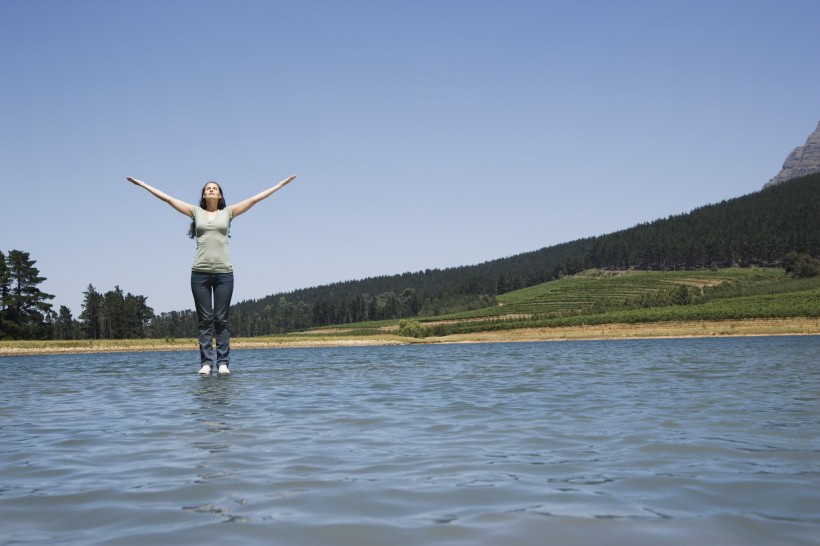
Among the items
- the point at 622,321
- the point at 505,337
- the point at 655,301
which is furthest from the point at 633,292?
the point at 505,337

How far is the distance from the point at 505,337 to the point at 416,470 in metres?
115

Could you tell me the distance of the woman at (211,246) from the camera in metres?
14.8

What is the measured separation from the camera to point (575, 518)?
424cm

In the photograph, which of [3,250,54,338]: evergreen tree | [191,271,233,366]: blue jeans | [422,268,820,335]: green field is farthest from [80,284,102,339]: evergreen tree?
[191,271,233,366]: blue jeans

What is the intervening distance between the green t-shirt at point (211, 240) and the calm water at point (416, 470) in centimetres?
406

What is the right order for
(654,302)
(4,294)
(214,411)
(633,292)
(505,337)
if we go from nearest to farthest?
(214,411) → (4,294) → (505,337) → (654,302) → (633,292)

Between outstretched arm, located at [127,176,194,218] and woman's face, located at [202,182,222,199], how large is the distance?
40 cm

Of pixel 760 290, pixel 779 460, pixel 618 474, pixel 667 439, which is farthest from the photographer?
pixel 760 290

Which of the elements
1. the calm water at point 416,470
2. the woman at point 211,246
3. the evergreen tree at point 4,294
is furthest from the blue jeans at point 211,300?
the evergreen tree at point 4,294

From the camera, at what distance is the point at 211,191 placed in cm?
1506

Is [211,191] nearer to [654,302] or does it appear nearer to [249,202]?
[249,202]

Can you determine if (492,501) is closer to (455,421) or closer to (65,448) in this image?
(455,421)

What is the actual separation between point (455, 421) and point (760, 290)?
5535 inches

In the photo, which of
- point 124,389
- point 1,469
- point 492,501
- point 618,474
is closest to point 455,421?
point 618,474
